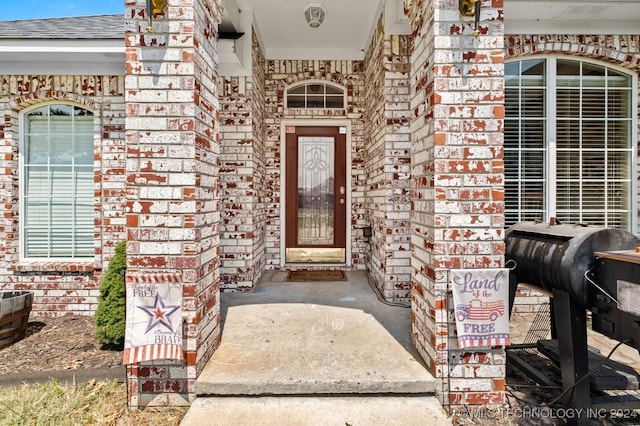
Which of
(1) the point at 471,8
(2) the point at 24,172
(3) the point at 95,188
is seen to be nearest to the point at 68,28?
(2) the point at 24,172

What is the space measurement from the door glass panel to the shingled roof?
8.93 ft

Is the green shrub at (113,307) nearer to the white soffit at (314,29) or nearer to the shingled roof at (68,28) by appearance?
→ the shingled roof at (68,28)

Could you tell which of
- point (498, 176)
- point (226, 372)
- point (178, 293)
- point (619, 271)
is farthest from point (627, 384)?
point (178, 293)

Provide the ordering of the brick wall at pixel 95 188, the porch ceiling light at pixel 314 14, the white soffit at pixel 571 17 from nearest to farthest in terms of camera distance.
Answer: the white soffit at pixel 571 17, the porch ceiling light at pixel 314 14, the brick wall at pixel 95 188

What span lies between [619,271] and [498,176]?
2.58ft

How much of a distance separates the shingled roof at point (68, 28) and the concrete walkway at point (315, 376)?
11.4ft

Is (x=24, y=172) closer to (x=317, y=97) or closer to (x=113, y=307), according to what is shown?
(x=113, y=307)

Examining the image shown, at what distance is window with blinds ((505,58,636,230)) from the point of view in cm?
379

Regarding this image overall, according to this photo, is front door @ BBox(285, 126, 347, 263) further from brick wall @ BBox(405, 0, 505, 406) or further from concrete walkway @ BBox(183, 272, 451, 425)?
brick wall @ BBox(405, 0, 505, 406)

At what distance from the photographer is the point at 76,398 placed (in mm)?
2270

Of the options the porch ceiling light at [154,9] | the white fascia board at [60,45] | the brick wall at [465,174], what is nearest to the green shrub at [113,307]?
the porch ceiling light at [154,9]

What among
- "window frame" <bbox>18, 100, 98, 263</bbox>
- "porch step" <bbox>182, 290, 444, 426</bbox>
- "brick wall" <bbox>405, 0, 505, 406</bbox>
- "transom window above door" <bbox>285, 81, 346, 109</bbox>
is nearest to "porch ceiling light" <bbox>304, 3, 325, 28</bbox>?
"transom window above door" <bbox>285, 81, 346, 109</bbox>

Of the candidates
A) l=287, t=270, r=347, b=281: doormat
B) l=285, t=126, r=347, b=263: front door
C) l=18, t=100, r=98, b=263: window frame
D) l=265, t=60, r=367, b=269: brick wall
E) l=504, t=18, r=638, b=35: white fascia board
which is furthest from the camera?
l=285, t=126, r=347, b=263: front door

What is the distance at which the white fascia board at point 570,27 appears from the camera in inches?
141
